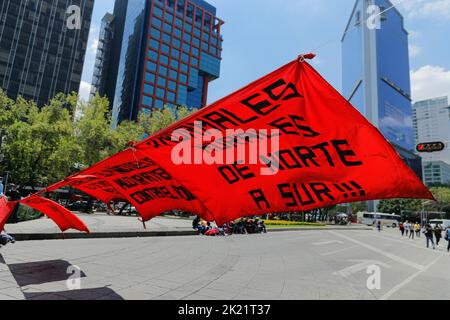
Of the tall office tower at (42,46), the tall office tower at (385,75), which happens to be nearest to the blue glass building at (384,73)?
the tall office tower at (385,75)

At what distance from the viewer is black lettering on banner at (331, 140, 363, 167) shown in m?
3.30

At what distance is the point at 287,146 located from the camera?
11.5 ft

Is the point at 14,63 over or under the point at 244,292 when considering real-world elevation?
over

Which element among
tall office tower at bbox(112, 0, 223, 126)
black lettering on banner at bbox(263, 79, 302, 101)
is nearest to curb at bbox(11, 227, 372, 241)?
black lettering on banner at bbox(263, 79, 302, 101)

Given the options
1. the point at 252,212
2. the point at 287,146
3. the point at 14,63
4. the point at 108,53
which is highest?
the point at 108,53

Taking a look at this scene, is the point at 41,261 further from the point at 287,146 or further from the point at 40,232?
Result: the point at 287,146

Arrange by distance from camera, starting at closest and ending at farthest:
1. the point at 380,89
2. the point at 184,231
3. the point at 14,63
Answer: the point at 184,231 < the point at 14,63 < the point at 380,89

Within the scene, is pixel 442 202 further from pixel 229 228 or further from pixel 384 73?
pixel 229 228

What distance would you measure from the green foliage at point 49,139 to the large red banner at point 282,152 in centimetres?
2636

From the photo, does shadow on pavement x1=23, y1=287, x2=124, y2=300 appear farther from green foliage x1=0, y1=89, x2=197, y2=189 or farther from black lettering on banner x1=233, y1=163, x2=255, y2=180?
green foliage x1=0, y1=89, x2=197, y2=189

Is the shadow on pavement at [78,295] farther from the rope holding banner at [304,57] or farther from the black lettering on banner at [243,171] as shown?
the rope holding banner at [304,57]

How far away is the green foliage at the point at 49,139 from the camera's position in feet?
89.4
